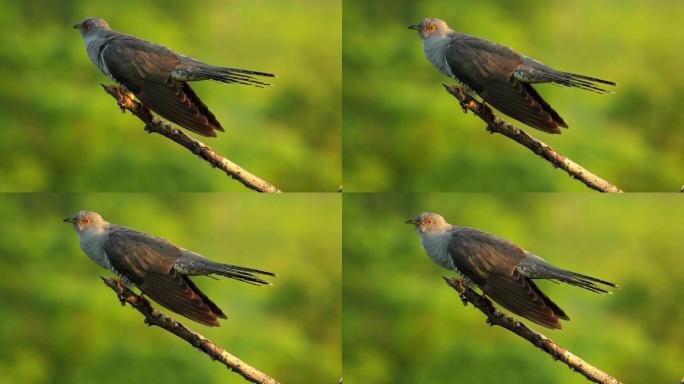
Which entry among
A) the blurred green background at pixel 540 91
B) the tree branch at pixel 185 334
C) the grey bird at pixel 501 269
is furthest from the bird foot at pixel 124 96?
the grey bird at pixel 501 269

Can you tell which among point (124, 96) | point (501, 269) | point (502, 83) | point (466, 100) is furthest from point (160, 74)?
point (501, 269)

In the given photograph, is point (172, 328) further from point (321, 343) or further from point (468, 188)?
point (468, 188)

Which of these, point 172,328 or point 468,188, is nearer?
point 172,328

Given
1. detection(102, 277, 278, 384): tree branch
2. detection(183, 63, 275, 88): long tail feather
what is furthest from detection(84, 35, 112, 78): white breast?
detection(102, 277, 278, 384): tree branch

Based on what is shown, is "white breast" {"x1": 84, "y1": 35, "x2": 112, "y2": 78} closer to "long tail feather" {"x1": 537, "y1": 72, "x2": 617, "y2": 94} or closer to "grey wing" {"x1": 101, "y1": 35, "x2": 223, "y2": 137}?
"grey wing" {"x1": 101, "y1": 35, "x2": 223, "y2": 137}

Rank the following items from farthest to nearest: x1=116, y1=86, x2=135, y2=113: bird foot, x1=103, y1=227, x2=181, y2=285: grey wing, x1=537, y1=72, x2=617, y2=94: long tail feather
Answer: x1=116, y1=86, x2=135, y2=113: bird foot
x1=537, y1=72, x2=617, y2=94: long tail feather
x1=103, y1=227, x2=181, y2=285: grey wing

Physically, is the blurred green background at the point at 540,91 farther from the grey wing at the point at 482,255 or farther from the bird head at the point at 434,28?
the grey wing at the point at 482,255

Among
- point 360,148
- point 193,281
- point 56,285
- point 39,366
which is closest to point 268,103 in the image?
point 360,148
